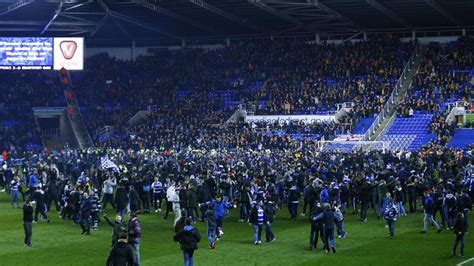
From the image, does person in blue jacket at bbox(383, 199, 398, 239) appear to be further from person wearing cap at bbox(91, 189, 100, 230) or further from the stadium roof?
the stadium roof

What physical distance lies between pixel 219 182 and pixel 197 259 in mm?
12586

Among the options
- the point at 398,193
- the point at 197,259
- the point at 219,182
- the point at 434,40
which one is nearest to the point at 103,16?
the point at 434,40

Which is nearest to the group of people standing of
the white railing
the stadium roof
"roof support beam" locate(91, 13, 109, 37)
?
the white railing

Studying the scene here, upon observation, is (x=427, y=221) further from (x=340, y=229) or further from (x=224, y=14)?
(x=224, y=14)

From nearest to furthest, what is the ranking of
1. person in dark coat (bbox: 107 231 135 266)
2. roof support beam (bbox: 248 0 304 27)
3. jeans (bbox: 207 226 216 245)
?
person in dark coat (bbox: 107 231 135 266), jeans (bbox: 207 226 216 245), roof support beam (bbox: 248 0 304 27)

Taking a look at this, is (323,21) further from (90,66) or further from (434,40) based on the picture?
(90,66)

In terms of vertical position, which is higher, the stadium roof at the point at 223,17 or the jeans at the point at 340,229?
the stadium roof at the point at 223,17

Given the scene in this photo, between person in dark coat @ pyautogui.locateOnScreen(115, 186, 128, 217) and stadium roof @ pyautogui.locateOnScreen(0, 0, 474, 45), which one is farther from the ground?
stadium roof @ pyautogui.locateOnScreen(0, 0, 474, 45)

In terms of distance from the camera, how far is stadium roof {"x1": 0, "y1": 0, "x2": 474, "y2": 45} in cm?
6238

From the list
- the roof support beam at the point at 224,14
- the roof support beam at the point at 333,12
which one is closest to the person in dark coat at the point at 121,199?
the roof support beam at the point at 333,12

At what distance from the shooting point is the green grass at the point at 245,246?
2530 centimetres

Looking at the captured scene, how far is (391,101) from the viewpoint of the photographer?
63.3m

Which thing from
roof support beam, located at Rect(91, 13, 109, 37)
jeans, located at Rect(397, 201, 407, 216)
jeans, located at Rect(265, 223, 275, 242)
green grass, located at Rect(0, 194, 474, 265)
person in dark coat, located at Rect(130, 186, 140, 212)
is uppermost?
roof support beam, located at Rect(91, 13, 109, 37)

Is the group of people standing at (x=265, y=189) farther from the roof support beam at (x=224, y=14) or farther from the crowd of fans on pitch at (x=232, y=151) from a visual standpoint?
the roof support beam at (x=224, y=14)
